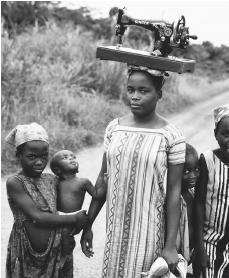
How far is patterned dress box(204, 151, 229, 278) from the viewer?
2.51 m

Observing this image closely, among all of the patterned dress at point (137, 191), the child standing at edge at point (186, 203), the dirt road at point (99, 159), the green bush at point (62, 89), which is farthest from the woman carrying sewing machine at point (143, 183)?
the green bush at point (62, 89)

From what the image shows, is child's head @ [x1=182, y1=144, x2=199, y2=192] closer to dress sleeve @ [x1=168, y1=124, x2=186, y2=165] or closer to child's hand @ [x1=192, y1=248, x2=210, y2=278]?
dress sleeve @ [x1=168, y1=124, x2=186, y2=165]

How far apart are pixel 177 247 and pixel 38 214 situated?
27.1 inches

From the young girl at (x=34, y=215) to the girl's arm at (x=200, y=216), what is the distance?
1.80 ft

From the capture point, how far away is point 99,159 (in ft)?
24.2

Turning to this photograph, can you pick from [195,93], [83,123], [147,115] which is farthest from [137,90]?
[195,93]

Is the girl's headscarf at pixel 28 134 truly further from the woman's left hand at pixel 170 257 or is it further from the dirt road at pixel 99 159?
the dirt road at pixel 99 159

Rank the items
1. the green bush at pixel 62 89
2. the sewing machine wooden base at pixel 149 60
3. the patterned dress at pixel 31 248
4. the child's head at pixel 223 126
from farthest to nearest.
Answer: the green bush at pixel 62 89
the patterned dress at pixel 31 248
the child's head at pixel 223 126
the sewing machine wooden base at pixel 149 60

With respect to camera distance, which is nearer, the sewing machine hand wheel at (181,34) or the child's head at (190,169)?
the sewing machine hand wheel at (181,34)

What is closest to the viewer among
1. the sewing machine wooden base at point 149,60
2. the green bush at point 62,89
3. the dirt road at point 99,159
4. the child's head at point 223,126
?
the sewing machine wooden base at point 149,60

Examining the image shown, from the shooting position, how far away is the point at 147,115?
2.35 metres

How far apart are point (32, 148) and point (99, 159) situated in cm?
484

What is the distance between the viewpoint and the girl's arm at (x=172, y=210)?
2318 mm

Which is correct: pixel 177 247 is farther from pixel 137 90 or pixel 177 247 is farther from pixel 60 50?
pixel 60 50
